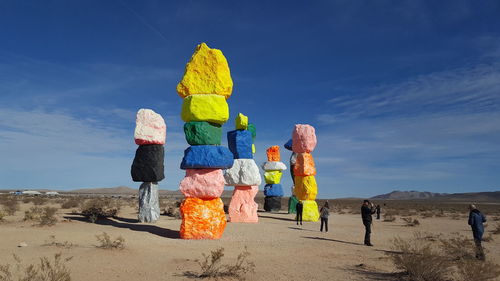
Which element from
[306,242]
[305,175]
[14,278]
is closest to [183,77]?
[306,242]

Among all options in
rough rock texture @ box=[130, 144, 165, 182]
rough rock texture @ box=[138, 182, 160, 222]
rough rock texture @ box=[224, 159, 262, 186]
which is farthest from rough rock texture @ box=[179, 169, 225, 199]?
rough rock texture @ box=[224, 159, 262, 186]

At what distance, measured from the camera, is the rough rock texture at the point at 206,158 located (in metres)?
11.7

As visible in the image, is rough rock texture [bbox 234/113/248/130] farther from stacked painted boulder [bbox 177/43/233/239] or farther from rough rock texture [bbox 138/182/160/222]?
stacked painted boulder [bbox 177/43/233/239]

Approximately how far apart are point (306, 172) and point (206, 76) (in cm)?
1005

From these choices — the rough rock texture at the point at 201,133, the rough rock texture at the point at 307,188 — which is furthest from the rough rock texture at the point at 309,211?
the rough rock texture at the point at 201,133

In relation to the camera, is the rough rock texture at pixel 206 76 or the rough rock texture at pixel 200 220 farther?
the rough rock texture at pixel 206 76

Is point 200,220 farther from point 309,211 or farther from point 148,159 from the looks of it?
point 309,211

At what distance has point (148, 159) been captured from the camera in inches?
614

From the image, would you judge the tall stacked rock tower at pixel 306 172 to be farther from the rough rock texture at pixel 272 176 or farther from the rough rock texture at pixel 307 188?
the rough rock texture at pixel 272 176

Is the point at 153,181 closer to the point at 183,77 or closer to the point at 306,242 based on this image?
the point at 183,77

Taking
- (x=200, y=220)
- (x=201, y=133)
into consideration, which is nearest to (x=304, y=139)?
(x=201, y=133)

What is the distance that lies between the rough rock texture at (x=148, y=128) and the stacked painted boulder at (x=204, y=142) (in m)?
3.82

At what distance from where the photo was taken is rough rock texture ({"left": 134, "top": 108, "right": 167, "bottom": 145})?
15508 mm

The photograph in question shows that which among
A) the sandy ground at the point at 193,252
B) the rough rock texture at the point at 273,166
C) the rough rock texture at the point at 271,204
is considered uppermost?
the rough rock texture at the point at 273,166
